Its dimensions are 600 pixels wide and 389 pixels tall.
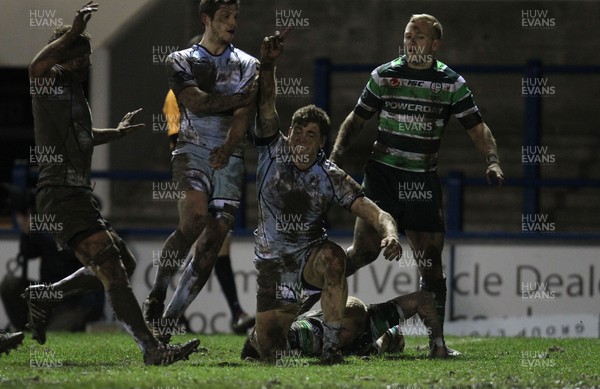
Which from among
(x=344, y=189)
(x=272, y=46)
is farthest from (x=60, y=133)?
(x=344, y=189)

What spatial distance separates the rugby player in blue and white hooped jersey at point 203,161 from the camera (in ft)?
30.8

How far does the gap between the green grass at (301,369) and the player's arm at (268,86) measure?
1.45 meters

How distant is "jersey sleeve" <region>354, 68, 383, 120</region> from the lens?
10148 mm

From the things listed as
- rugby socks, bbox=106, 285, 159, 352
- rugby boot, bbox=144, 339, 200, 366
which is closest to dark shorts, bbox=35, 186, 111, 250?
rugby socks, bbox=106, 285, 159, 352

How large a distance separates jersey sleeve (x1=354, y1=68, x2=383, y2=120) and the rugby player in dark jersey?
6.75ft

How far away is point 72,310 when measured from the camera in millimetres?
13742

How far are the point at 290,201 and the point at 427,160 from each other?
4.90 feet

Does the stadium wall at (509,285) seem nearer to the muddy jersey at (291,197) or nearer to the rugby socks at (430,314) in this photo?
the rugby socks at (430,314)

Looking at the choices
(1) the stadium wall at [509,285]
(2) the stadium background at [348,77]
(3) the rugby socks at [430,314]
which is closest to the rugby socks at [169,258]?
(3) the rugby socks at [430,314]

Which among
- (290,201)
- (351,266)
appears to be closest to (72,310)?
(351,266)

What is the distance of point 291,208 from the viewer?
906 centimetres

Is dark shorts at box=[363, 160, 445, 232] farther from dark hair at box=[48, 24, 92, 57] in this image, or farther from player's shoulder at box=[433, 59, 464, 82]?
dark hair at box=[48, 24, 92, 57]

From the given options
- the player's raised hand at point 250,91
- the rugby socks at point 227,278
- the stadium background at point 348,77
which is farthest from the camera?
the stadium background at point 348,77

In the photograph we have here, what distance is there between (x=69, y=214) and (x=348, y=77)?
10.1 meters
